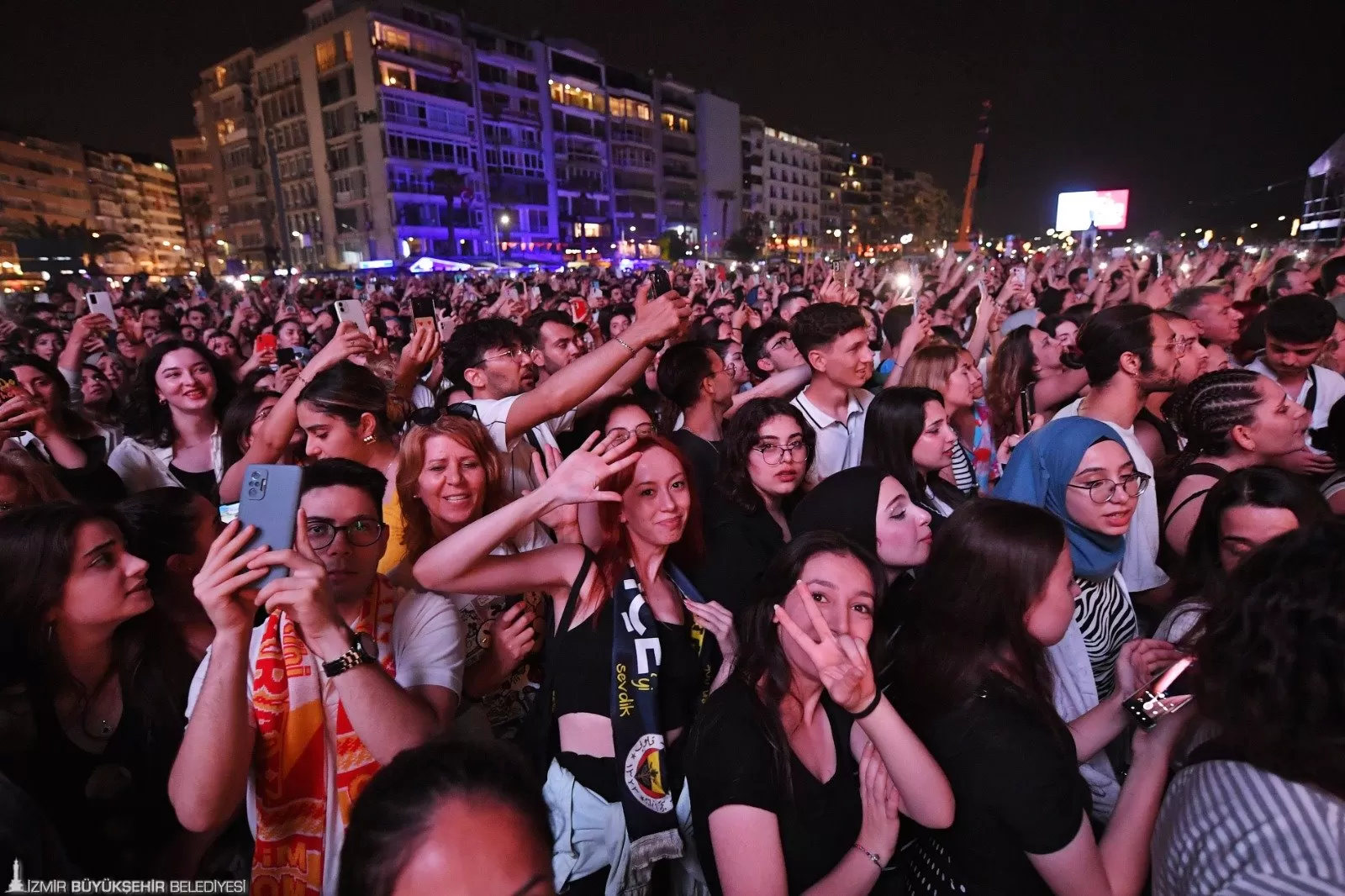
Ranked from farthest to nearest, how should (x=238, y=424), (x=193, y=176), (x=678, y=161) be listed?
(x=193, y=176), (x=678, y=161), (x=238, y=424)

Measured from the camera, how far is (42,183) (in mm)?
92875

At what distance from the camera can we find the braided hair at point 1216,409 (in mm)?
3195

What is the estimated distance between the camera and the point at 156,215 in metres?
A: 113

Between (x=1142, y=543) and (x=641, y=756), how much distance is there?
8.87 feet

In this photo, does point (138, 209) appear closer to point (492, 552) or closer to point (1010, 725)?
point (492, 552)

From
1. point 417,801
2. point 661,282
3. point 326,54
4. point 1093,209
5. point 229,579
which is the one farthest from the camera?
point 326,54

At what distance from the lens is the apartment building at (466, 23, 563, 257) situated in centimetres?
5903

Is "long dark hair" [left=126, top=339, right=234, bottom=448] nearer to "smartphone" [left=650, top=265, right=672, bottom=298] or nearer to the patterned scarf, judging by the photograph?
"smartphone" [left=650, top=265, right=672, bottom=298]

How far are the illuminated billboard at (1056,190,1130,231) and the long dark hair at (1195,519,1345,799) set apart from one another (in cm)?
4627

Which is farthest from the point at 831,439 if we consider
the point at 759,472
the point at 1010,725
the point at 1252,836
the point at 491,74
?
the point at 491,74

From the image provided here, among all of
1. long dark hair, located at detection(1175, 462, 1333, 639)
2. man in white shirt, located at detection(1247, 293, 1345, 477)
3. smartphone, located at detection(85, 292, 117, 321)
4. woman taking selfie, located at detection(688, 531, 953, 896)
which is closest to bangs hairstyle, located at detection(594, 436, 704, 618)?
woman taking selfie, located at detection(688, 531, 953, 896)

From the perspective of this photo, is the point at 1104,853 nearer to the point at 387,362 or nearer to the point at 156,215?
the point at 387,362

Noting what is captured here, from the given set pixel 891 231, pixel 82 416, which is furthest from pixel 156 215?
pixel 82 416

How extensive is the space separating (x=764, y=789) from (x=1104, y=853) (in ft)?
3.22
